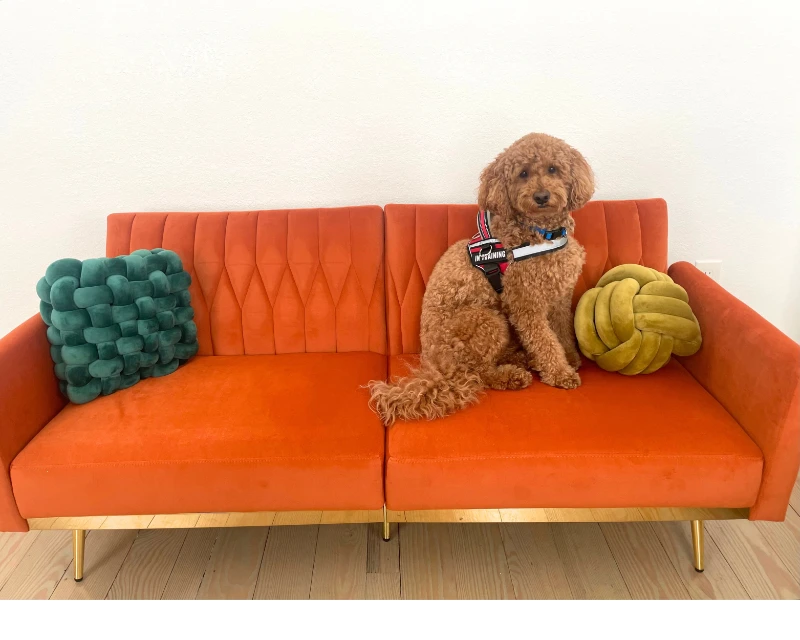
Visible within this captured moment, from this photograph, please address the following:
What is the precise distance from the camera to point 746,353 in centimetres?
135

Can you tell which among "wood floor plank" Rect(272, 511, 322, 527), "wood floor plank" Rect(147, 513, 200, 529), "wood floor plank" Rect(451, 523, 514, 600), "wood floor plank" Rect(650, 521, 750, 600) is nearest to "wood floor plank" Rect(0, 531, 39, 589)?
"wood floor plank" Rect(147, 513, 200, 529)

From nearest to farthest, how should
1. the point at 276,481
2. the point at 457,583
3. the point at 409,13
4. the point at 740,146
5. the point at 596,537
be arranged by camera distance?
the point at 276,481 < the point at 457,583 < the point at 596,537 < the point at 409,13 < the point at 740,146

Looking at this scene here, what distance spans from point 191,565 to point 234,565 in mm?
125

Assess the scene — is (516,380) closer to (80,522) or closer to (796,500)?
(796,500)

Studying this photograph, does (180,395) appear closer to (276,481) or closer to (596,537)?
(276,481)

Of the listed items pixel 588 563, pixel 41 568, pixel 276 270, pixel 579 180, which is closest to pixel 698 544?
pixel 588 563

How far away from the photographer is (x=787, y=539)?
1538 millimetres

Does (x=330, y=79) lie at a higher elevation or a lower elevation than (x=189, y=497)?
higher

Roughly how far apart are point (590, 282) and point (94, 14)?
6.22ft

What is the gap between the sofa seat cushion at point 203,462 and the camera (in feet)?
4.25

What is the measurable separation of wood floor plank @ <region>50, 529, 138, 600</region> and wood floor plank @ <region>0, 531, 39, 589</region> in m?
0.16

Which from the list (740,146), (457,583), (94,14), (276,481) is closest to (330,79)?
(94,14)

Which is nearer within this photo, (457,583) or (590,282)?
(457,583)

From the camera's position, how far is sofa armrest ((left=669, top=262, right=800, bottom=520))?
3.99ft
